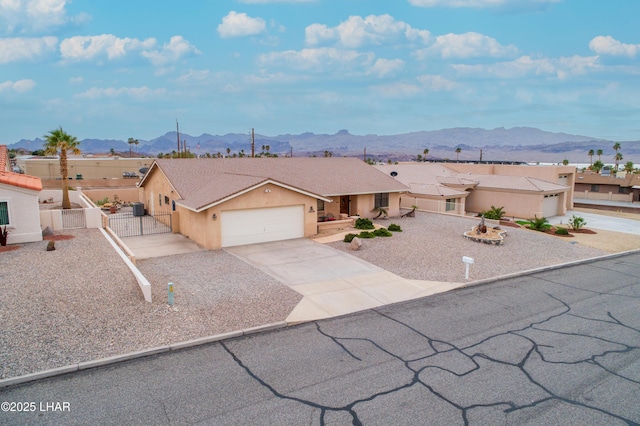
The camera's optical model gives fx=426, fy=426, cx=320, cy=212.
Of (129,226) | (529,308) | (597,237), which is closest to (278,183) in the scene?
(129,226)

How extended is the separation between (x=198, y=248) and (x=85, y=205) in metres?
14.6

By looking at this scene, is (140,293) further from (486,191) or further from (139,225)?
(486,191)

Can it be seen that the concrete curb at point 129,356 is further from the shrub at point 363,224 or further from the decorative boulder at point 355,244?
the shrub at point 363,224

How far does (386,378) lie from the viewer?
30.8ft

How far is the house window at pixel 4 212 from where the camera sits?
19938mm

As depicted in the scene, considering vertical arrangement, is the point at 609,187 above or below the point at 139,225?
above

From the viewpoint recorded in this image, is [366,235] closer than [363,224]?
Yes

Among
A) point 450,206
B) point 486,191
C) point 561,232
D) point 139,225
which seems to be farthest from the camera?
point 486,191

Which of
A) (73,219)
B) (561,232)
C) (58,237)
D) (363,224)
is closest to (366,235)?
(363,224)

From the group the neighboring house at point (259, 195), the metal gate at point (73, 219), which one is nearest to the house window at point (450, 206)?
the neighboring house at point (259, 195)

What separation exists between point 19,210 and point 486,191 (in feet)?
125

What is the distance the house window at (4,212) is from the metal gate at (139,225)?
5.88m

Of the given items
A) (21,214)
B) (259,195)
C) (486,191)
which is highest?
(259,195)

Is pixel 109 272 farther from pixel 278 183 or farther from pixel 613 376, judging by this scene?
pixel 613 376
